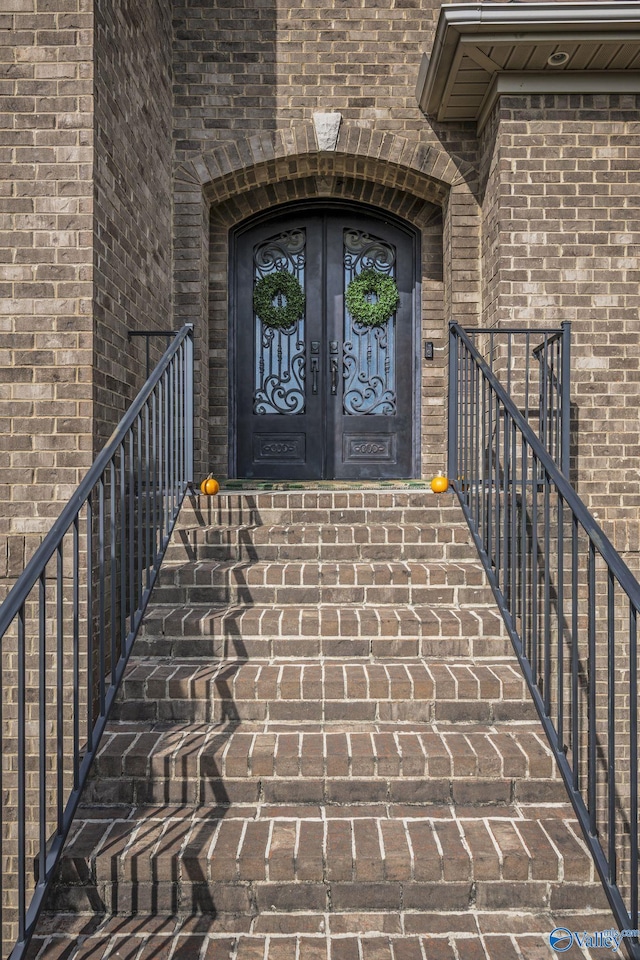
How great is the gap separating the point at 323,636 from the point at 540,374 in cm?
238

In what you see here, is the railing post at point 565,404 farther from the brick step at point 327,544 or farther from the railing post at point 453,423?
the brick step at point 327,544

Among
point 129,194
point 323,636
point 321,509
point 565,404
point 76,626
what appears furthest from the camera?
point 565,404

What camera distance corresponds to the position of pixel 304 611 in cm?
316

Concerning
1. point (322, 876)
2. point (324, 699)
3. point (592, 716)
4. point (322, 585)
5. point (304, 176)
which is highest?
point (304, 176)

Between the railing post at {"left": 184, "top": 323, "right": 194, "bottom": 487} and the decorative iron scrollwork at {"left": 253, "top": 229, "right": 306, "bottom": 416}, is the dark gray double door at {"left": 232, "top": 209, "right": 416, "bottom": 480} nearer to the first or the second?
the decorative iron scrollwork at {"left": 253, "top": 229, "right": 306, "bottom": 416}

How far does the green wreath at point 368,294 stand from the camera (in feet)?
18.3

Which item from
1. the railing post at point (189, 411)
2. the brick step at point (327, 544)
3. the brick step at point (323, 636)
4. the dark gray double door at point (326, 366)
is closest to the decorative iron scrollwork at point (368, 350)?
the dark gray double door at point (326, 366)

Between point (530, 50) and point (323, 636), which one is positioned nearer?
point (323, 636)

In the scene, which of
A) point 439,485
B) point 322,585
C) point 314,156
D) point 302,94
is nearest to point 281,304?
point 314,156

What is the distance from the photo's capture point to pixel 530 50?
4.24 metres

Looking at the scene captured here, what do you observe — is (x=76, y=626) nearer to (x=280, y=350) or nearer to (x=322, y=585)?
(x=322, y=585)

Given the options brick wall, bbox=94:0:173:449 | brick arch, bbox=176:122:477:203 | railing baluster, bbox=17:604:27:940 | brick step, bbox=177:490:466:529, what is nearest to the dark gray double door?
brick arch, bbox=176:122:477:203

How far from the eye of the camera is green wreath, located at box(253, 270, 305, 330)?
559 cm

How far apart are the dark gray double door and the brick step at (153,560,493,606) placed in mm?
2361
